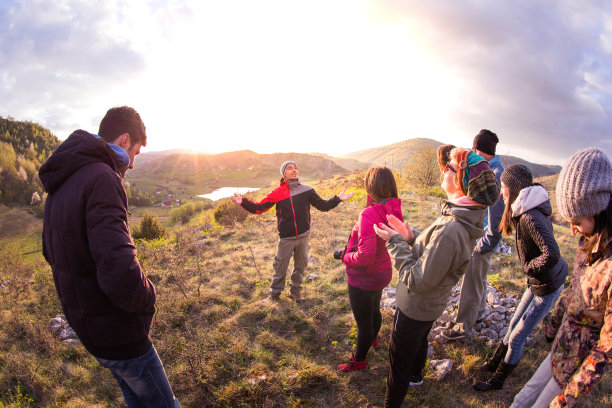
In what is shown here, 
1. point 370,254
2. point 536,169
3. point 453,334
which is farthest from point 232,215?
point 536,169

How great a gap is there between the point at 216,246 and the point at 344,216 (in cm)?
495

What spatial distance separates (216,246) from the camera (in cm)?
893

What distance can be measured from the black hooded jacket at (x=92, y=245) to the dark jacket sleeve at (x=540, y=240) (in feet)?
9.35

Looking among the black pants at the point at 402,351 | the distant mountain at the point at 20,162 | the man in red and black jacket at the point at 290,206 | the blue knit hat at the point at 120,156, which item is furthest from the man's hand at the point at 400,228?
the distant mountain at the point at 20,162

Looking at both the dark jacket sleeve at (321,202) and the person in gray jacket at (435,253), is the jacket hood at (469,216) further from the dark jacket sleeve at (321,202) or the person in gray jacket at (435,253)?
the dark jacket sleeve at (321,202)

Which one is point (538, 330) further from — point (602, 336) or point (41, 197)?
point (41, 197)

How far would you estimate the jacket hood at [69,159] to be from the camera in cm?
145

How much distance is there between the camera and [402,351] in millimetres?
2053

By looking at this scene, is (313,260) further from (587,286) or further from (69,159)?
(69,159)

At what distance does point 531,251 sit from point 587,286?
105 cm

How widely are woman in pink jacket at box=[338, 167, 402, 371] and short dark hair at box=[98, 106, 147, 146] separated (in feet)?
6.07

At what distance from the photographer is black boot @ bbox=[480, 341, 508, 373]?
279 cm

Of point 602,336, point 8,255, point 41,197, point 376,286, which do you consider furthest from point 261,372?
point 41,197

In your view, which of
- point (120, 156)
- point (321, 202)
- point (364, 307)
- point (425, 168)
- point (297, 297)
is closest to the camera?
point (120, 156)
